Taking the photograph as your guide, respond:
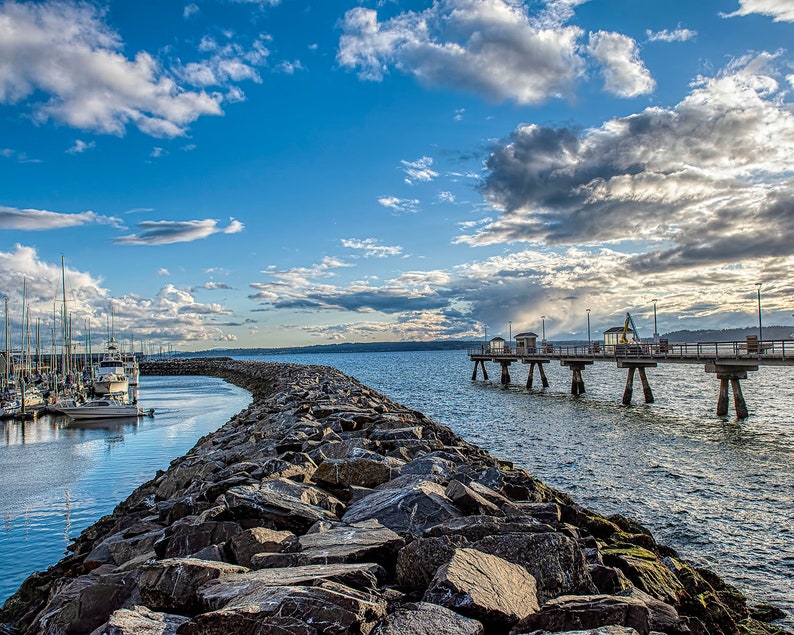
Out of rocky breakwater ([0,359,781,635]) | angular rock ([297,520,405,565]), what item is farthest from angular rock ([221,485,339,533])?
angular rock ([297,520,405,565])

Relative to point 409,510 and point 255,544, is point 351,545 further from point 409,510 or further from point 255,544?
point 409,510

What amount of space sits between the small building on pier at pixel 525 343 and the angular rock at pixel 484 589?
49.5m

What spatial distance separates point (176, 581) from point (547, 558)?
2914 mm

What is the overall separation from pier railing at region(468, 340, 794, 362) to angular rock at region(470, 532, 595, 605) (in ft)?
89.7

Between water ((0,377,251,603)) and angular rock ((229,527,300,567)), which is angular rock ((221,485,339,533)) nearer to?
angular rock ((229,527,300,567))

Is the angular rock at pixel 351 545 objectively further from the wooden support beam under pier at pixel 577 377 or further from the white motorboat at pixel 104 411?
the wooden support beam under pier at pixel 577 377

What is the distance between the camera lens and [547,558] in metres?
4.78

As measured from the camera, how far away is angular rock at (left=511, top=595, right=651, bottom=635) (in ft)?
12.5

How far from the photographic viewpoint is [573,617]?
3.84 meters

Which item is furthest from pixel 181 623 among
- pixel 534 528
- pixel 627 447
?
pixel 627 447

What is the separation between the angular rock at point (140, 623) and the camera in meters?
3.93

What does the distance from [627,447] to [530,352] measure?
1262 inches

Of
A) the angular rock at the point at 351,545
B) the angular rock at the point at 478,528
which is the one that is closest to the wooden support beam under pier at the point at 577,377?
the angular rock at the point at 478,528

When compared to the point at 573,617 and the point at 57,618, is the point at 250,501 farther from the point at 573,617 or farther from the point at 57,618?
the point at 573,617
